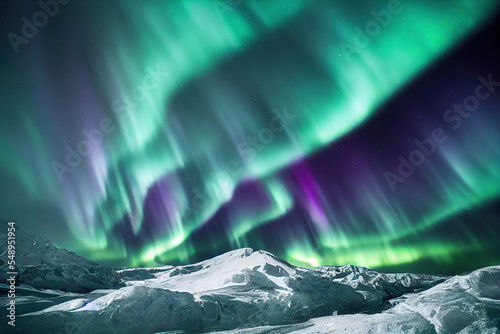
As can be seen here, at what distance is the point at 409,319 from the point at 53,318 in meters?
32.0

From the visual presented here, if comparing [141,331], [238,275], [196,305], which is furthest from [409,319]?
[238,275]

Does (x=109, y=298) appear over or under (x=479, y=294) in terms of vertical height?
over

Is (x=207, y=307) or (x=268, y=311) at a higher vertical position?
(x=207, y=307)

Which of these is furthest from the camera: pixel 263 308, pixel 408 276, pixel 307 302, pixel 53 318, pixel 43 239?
pixel 408 276

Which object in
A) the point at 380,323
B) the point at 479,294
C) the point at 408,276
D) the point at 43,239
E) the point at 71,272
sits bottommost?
the point at 408,276

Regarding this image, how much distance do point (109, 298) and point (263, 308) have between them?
22393 millimetres

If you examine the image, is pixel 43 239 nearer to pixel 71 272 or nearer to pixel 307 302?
pixel 71 272

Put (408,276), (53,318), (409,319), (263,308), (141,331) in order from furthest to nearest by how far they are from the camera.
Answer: (408,276), (263,308), (141,331), (409,319), (53,318)

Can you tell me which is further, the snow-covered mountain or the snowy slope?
the snowy slope

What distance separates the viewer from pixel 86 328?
2373 centimetres

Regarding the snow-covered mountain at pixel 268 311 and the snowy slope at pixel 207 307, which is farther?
the snowy slope at pixel 207 307

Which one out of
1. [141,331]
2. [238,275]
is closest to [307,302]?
[238,275]

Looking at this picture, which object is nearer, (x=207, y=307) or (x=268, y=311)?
(x=207, y=307)

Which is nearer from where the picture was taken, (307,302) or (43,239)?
(307,302)
